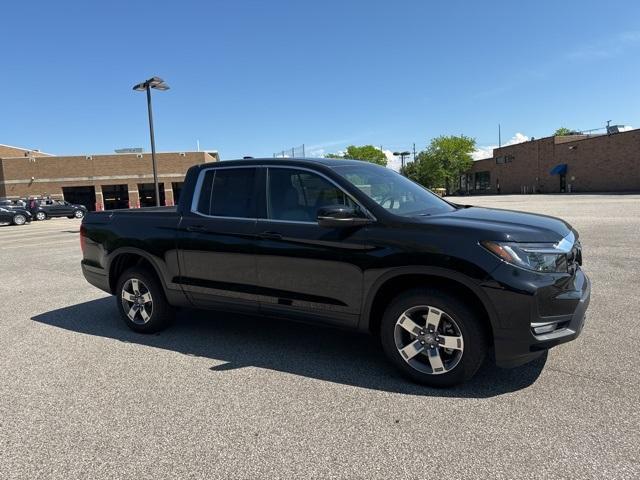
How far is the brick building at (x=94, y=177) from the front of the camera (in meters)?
50.9

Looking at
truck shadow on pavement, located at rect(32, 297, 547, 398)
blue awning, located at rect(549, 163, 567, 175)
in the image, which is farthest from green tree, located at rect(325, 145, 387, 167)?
truck shadow on pavement, located at rect(32, 297, 547, 398)

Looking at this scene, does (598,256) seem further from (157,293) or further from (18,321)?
(18,321)

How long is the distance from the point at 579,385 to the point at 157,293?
161 inches

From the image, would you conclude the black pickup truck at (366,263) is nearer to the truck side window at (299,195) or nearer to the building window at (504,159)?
the truck side window at (299,195)

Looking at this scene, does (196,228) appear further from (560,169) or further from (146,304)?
(560,169)

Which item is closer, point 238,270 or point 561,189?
point 238,270

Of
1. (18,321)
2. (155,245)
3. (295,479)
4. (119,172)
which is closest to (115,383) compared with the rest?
(155,245)

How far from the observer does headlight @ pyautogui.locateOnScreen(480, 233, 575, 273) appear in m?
3.40

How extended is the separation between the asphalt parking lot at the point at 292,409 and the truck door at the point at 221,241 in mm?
568

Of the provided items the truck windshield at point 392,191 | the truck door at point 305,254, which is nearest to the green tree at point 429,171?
the truck windshield at point 392,191

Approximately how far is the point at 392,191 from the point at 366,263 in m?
0.92

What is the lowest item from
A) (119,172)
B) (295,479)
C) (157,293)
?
(295,479)

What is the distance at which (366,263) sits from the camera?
383cm

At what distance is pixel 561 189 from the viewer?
180 feet
